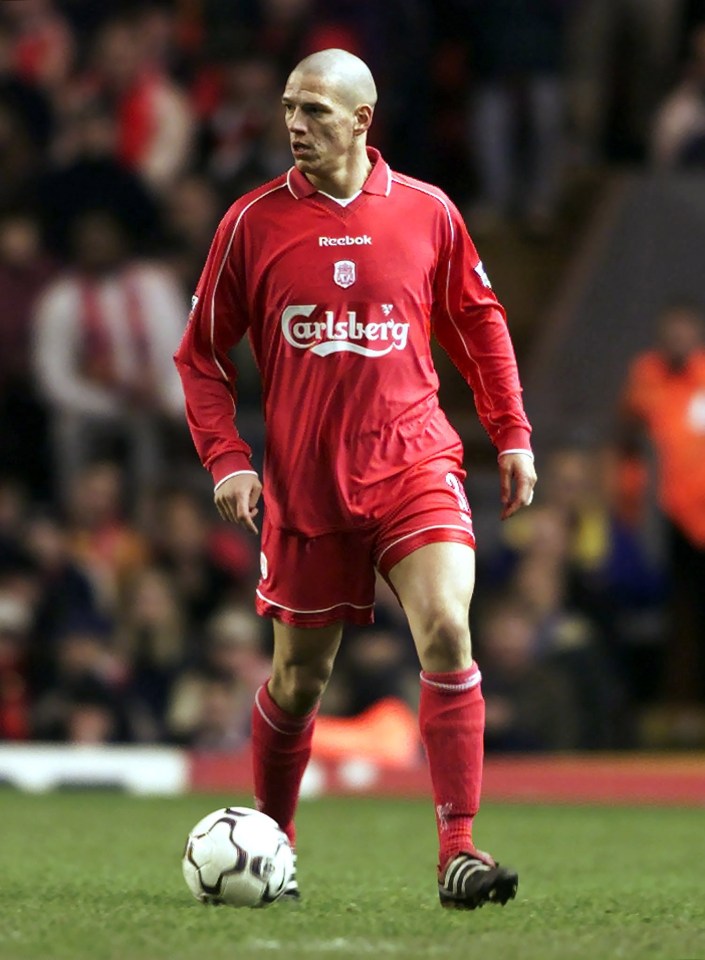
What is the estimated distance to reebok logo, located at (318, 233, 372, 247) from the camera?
235 inches

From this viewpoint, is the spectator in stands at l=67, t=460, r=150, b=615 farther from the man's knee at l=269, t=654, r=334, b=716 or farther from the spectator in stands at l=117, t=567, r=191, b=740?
the man's knee at l=269, t=654, r=334, b=716

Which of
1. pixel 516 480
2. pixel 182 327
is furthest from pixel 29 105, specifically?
pixel 516 480

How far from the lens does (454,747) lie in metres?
5.78

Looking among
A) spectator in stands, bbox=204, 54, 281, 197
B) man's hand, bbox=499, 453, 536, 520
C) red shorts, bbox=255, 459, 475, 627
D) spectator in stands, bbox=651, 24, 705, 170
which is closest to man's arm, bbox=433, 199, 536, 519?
man's hand, bbox=499, 453, 536, 520

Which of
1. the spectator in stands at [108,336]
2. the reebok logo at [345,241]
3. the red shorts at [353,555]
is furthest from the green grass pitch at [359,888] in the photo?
the spectator in stands at [108,336]

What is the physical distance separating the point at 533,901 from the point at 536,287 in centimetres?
878

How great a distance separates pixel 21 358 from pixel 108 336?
26.3 inches

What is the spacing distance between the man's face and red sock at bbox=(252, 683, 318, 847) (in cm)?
137

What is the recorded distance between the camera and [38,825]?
8984mm

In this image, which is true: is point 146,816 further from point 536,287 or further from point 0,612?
point 536,287

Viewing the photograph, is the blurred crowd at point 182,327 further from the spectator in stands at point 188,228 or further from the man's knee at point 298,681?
the man's knee at point 298,681

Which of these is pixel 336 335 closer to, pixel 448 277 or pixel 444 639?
pixel 448 277

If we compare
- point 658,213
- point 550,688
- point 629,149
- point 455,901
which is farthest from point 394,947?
point 629,149

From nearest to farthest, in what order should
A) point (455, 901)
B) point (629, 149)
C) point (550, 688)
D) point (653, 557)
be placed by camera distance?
point (455, 901)
point (550, 688)
point (653, 557)
point (629, 149)
